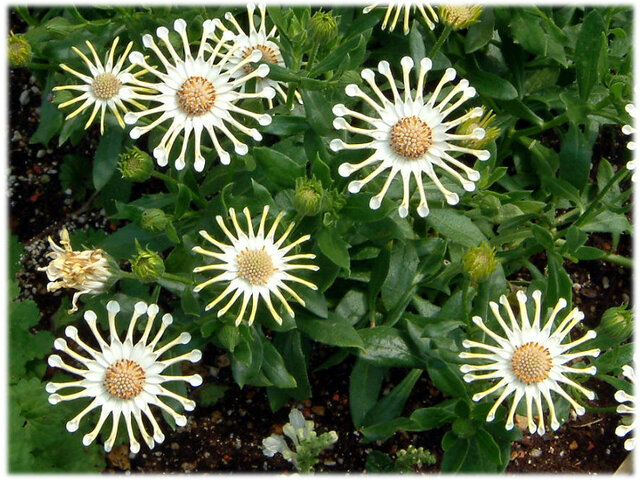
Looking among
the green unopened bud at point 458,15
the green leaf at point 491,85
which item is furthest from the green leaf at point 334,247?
the green leaf at point 491,85

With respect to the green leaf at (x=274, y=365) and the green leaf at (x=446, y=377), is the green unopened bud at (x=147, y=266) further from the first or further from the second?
the green leaf at (x=446, y=377)

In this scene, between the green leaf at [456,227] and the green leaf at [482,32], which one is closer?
the green leaf at [456,227]

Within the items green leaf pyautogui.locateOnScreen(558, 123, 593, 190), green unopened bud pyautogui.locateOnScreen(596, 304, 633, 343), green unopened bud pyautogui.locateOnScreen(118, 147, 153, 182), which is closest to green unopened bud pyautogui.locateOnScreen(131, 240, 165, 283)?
green unopened bud pyautogui.locateOnScreen(118, 147, 153, 182)

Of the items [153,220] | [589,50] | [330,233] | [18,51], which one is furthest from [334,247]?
[18,51]

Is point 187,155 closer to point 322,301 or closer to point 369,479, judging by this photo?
point 322,301

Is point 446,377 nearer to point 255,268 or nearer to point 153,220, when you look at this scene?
point 255,268

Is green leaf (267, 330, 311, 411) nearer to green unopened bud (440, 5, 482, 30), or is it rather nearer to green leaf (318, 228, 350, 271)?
green leaf (318, 228, 350, 271)
